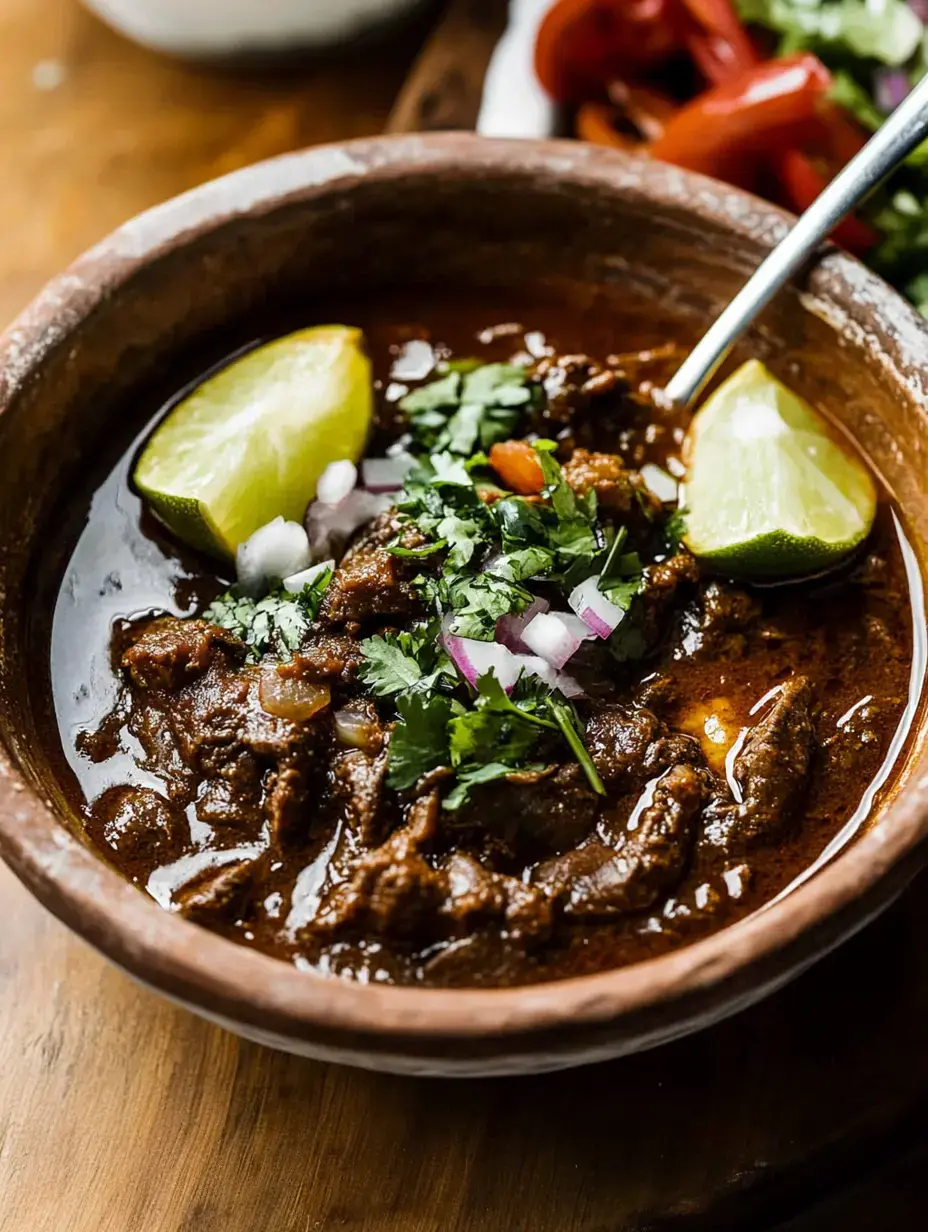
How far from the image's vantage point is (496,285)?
328cm

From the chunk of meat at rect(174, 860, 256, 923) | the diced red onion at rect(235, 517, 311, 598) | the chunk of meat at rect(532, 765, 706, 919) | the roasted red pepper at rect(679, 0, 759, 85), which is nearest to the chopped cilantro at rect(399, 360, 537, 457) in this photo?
the diced red onion at rect(235, 517, 311, 598)

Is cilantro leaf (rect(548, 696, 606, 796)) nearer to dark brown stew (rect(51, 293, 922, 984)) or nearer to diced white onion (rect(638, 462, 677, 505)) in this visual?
dark brown stew (rect(51, 293, 922, 984))

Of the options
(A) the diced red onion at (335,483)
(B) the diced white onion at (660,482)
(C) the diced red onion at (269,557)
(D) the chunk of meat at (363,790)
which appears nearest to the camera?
(D) the chunk of meat at (363,790)

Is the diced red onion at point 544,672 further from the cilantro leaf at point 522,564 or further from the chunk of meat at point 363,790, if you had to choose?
the chunk of meat at point 363,790

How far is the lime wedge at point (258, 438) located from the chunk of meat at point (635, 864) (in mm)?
952

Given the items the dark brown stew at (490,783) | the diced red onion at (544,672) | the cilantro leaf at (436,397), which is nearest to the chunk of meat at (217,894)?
the dark brown stew at (490,783)

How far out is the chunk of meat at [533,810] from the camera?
243 cm

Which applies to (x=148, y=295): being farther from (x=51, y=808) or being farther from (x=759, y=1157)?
(x=759, y=1157)

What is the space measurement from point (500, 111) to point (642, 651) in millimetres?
1818

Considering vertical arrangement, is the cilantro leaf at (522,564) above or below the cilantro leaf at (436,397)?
below

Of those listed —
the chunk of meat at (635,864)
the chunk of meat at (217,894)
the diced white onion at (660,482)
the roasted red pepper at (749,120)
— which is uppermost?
the roasted red pepper at (749,120)

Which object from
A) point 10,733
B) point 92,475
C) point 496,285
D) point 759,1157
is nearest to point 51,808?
point 10,733

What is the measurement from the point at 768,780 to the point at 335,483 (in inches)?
41.8

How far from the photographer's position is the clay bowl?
83.3 inches
